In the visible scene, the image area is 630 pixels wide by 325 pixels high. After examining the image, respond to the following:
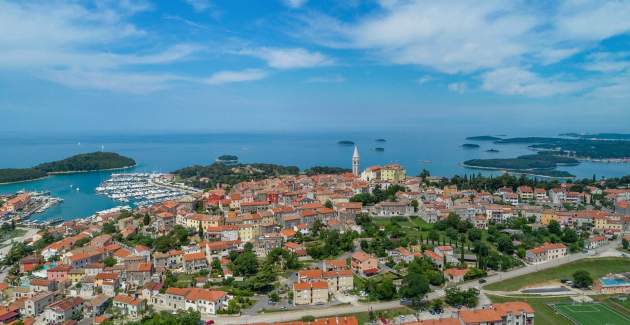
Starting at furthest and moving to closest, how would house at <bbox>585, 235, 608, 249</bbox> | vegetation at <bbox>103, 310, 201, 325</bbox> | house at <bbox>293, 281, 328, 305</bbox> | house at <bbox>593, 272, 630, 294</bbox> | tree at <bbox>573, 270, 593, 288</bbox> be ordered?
house at <bbox>585, 235, 608, 249</bbox>
tree at <bbox>573, 270, 593, 288</bbox>
house at <bbox>593, 272, 630, 294</bbox>
house at <bbox>293, 281, 328, 305</bbox>
vegetation at <bbox>103, 310, 201, 325</bbox>

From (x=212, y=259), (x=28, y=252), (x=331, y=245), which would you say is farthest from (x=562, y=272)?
(x=28, y=252)

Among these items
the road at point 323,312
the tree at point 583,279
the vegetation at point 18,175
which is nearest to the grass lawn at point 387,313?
the road at point 323,312

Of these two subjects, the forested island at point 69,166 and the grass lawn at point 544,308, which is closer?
the grass lawn at point 544,308

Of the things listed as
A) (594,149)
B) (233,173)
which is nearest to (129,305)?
(233,173)

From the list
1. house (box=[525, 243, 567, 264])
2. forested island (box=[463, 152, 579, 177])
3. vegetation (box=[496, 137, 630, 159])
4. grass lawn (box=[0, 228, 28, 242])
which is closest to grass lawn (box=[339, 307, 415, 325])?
house (box=[525, 243, 567, 264])

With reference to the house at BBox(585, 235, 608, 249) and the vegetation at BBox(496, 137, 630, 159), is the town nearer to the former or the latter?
the house at BBox(585, 235, 608, 249)

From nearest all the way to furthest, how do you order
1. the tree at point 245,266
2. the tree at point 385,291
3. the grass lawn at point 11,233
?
the tree at point 385,291 → the tree at point 245,266 → the grass lawn at point 11,233

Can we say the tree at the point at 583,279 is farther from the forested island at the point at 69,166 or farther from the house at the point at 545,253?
the forested island at the point at 69,166
